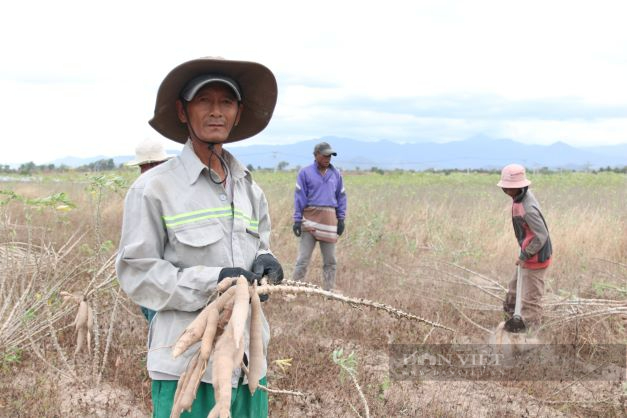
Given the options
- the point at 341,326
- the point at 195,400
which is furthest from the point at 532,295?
the point at 195,400

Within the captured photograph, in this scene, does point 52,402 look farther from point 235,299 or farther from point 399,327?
point 399,327

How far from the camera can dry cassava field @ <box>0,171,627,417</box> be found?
11.5ft

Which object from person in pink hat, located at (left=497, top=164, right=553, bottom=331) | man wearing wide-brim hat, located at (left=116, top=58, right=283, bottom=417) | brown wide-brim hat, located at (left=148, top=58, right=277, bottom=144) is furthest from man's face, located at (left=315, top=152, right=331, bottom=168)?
man wearing wide-brim hat, located at (left=116, top=58, right=283, bottom=417)

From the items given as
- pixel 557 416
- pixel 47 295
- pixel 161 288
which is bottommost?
pixel 557 416

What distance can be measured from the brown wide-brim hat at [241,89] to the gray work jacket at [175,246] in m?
0.19

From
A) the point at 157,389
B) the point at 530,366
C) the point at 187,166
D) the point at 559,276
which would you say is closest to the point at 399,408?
the point at 530,366

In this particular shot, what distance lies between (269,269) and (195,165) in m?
0.40

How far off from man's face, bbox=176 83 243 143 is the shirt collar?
6 cm

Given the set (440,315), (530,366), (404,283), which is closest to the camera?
(530,366)

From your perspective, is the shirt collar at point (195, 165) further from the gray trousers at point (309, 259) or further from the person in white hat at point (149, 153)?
the gray trousers at point (309, 259)

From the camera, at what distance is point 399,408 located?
3.55 m

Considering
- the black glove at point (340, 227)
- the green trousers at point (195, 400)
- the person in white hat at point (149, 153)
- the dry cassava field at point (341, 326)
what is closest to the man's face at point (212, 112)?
the dry cassava field at point (341, 326)

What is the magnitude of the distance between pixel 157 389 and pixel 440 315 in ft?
13.0

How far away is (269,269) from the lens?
175cm
